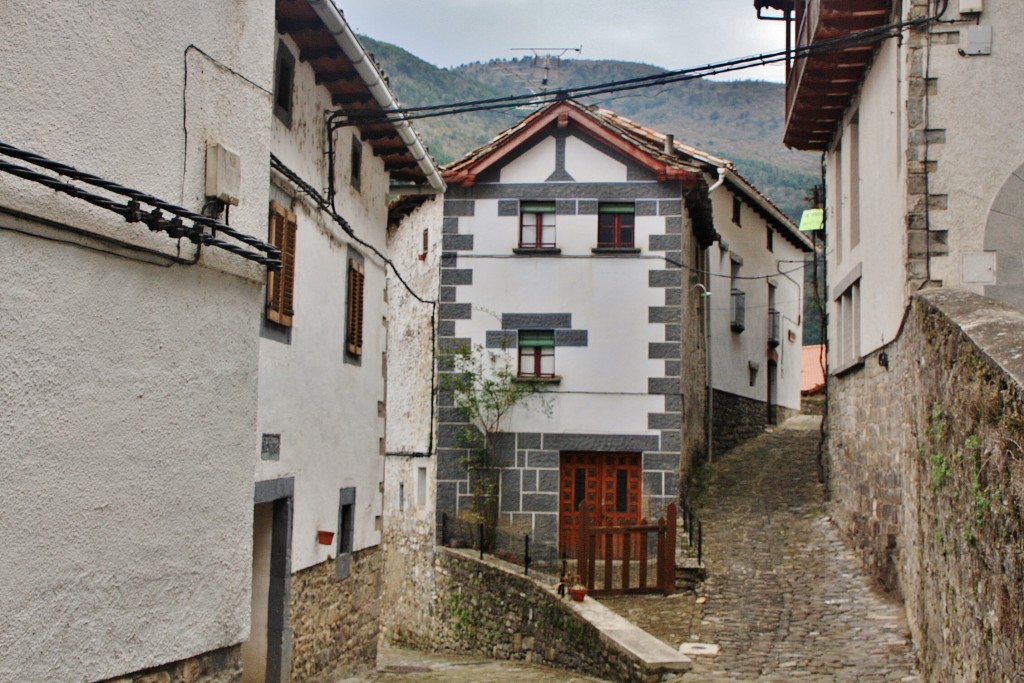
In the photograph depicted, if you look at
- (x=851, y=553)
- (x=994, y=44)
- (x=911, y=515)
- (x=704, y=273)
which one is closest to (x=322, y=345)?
(x=911, y=515)

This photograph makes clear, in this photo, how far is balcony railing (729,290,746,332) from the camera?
2617 cm

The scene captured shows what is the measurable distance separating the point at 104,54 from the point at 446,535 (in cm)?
1471

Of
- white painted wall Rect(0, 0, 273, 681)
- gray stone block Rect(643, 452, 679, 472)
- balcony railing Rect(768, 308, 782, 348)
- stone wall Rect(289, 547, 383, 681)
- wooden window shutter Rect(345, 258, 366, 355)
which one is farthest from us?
balcony railing Rect(768, 308, 782, 348)

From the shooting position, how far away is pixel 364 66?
10602 millimetres

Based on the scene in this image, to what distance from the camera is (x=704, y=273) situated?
2320 centimetres

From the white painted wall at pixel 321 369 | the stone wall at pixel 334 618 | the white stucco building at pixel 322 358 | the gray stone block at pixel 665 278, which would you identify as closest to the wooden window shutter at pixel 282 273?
the white stucco building at pixel 322 358

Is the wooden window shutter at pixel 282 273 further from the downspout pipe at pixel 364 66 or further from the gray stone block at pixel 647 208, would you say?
the gray stone block at pixel 647 208

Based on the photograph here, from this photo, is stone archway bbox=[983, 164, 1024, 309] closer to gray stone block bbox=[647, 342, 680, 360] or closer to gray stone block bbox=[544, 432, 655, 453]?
gray stone block bbox=[647, 342, 680, 360]

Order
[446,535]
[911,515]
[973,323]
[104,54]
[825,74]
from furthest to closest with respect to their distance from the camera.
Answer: [446,535]
[825,74]
[911,515]
[973,323]
[104,54]

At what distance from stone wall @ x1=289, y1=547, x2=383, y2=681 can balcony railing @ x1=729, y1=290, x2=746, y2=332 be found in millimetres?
14659

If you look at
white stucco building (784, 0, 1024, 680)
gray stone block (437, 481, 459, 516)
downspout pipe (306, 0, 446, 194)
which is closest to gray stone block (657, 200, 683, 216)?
white stucco building (784, 0, 1024, 680)

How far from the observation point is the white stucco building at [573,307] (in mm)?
19438

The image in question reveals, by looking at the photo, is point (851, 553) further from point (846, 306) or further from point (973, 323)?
point (973, 323)

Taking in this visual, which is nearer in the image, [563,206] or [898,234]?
[898,234]
